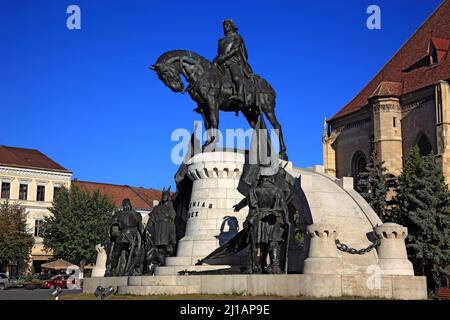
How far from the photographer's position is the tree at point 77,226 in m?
46.3

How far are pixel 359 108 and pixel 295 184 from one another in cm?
3354

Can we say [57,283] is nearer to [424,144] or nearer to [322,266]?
[322,266]

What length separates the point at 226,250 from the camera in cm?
1616

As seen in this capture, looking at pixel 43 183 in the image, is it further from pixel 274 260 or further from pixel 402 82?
pixel 274 260

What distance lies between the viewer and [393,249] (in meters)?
15.5

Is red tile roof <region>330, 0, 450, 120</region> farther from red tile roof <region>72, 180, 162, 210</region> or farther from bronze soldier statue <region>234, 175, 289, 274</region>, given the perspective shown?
bronze soldier statue <region>234, 175, 289, 274</region>

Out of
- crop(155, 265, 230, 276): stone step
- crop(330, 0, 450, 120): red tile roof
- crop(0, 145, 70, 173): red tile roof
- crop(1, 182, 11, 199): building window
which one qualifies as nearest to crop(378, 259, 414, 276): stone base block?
crop(155, 265, 230, 276): stone step

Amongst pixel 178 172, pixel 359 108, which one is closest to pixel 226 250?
pixel 178 172

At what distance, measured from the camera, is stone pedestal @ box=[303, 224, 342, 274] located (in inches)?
551

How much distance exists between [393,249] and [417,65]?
115ft

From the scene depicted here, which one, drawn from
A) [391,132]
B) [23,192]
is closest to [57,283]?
[23,192]

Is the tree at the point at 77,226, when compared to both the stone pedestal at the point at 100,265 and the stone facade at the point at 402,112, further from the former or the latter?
the stone pedestal at the point at 100,265
